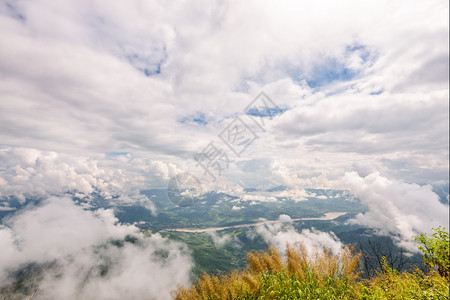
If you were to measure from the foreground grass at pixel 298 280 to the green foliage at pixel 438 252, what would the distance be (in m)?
0.37

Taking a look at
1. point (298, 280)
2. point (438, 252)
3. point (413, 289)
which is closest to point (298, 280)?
point (298, 280)

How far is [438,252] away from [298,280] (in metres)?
5.54

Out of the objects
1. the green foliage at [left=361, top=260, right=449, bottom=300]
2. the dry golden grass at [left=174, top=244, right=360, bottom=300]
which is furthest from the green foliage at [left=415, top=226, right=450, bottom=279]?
the dry golden grass at [left=174, top=244, right=360, bottom=300]

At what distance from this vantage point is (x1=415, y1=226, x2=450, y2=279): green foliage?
7.43m

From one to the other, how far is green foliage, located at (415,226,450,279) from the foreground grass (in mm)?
368

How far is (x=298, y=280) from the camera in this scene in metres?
9.16

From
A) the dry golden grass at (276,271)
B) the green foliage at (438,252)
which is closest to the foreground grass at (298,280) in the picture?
the dry golden grass at (276,271)

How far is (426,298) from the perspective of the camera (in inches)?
253

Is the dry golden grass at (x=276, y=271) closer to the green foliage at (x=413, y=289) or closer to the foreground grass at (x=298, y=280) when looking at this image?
the foreground grass at (x=298, y=280)

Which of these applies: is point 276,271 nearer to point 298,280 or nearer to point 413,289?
point 298,280

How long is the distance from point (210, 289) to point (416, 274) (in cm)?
977

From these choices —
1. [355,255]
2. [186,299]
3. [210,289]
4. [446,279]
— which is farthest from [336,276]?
[186,299]

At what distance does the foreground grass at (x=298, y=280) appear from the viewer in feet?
27.8

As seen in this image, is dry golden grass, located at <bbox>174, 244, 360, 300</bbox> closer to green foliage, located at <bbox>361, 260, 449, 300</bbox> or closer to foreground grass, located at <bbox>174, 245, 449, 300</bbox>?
foreground grass, located at <bbox>174, 245, 449, 300</bbox>
